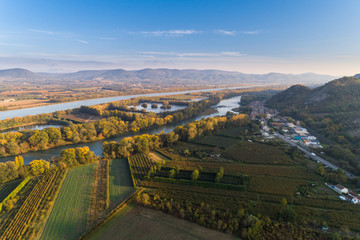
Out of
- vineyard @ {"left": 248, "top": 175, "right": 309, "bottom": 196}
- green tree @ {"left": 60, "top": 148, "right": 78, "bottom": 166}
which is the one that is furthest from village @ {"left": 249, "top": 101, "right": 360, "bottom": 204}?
green tree @ {"left": 60, "top": 148, "right": 78, "bottom": 166}

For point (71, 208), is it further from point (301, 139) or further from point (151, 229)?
point (301, 139)

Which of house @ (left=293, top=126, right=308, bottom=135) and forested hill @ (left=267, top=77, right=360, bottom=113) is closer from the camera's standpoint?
house @ (left=293, top=126, right=308, bottom=135)

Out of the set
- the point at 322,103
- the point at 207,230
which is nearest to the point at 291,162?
the point at 207,230

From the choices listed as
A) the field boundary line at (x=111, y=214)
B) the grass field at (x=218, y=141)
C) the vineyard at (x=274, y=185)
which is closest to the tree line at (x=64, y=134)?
the grass field at (x=218, y=141)

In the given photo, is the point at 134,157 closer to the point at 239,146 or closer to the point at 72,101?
the point at 239,146

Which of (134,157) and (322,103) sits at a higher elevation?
(322,103)

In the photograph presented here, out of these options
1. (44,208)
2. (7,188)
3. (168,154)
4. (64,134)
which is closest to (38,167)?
(7,188)

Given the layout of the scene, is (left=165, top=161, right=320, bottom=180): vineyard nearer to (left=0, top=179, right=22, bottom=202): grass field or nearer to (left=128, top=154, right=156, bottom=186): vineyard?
(left=128, top=154, right=156, bottom=186): vineyard

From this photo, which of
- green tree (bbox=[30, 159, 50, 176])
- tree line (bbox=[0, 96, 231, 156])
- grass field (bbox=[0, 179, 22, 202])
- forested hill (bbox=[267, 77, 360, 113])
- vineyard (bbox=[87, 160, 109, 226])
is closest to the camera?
vineyard (bbox=[87, 160, 109, 226])
